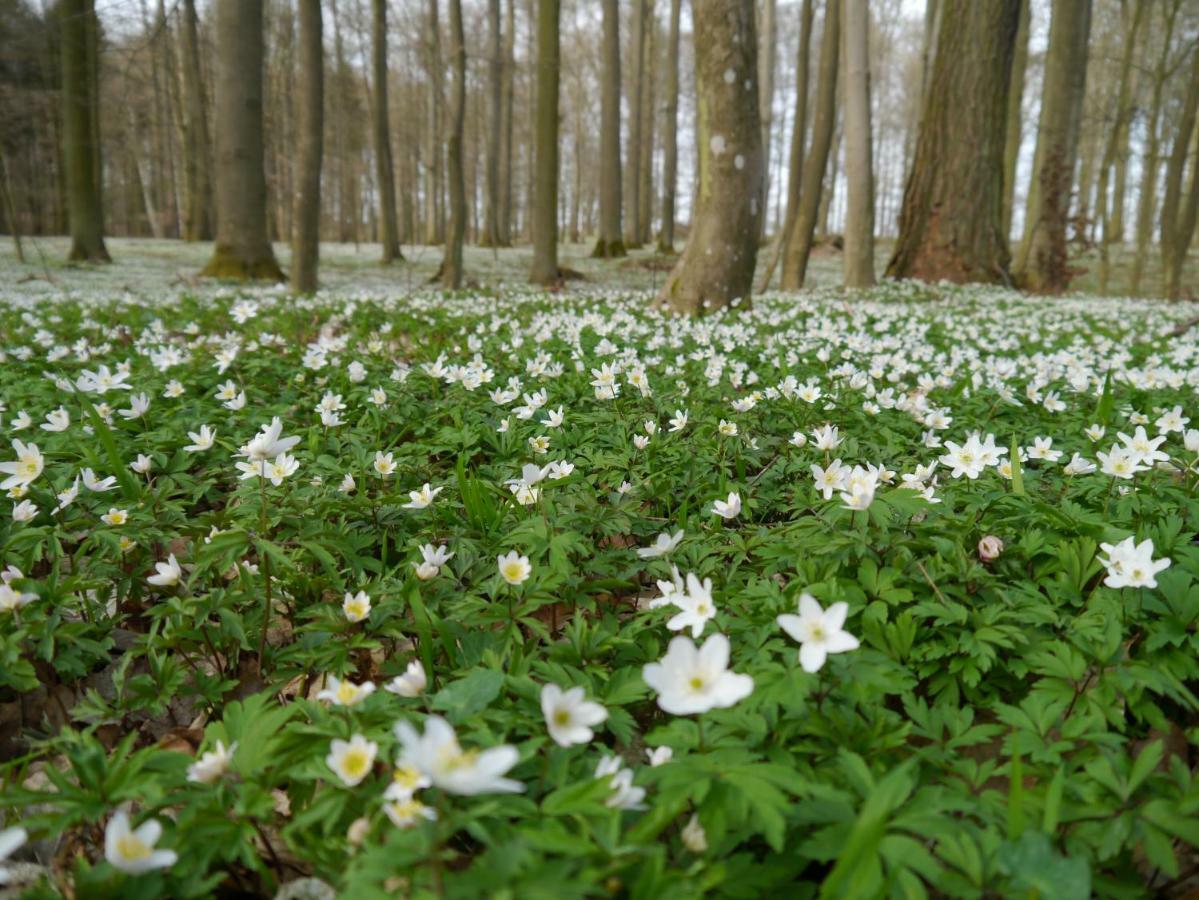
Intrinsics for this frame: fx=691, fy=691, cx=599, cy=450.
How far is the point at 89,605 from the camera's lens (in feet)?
5.99

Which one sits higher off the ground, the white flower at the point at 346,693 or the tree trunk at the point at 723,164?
the tree trunk at the point at 723,164

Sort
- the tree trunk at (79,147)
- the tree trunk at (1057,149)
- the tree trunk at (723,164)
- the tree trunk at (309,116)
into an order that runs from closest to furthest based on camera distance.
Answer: the tree trunk at (723,164)
the tree trunk at (309,116)
the tree trunk at (1057,149)
the tree trunk at (79,147)

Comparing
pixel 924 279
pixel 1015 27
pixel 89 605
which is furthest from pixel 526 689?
pixel 1015 27

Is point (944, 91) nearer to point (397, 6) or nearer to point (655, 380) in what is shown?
point (655, 380)

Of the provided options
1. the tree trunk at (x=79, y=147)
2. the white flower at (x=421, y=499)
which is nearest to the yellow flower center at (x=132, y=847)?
the white flower at (x=421, y=499)

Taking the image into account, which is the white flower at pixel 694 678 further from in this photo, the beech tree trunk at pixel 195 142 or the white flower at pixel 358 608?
the beech tree trunk at pixel 195 142

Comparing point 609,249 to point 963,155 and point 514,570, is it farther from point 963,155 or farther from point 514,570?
point 514,570

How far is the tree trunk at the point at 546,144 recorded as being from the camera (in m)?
11.9

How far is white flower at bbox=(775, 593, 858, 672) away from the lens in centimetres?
123

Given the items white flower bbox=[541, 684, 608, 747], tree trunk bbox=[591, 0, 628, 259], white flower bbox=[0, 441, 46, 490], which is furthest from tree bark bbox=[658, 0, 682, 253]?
white flower bbox=[541, 684, 608, 747]

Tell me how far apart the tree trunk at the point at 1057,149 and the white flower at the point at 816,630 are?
14502 mm

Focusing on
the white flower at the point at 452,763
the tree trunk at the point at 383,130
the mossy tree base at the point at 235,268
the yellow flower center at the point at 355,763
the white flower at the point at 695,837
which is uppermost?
the tree trunk at the point at 383,130

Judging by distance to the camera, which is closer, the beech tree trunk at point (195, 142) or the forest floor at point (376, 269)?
the forest floor at point (376, 269)

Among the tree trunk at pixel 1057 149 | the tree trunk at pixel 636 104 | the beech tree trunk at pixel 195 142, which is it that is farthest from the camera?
the tree trunk at pixel 636 104
